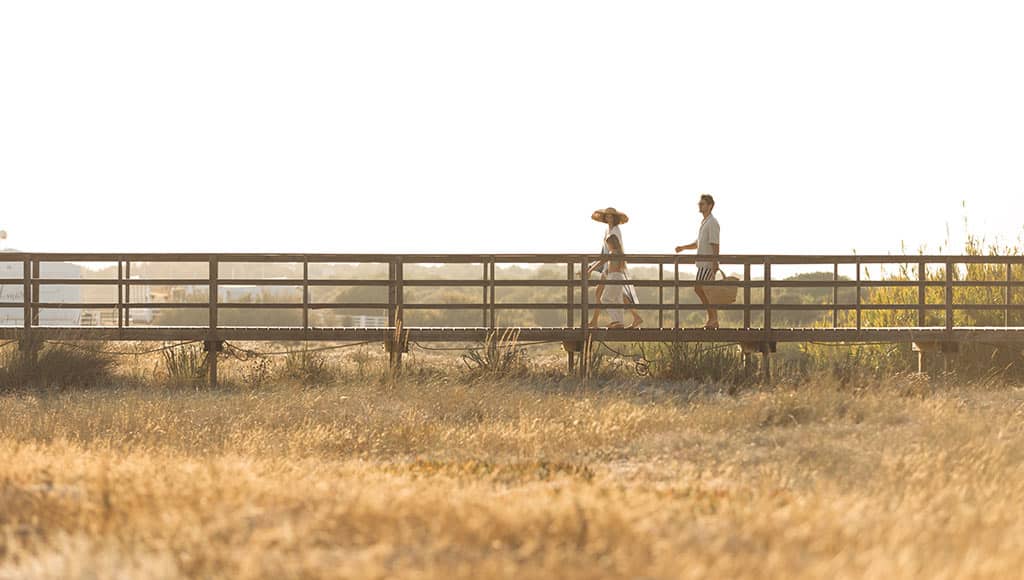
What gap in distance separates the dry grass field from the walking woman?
2217mm

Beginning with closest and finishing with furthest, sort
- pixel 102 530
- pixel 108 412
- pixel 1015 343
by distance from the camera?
pixel 102 530
pixel 108 412
pixel 1015 343

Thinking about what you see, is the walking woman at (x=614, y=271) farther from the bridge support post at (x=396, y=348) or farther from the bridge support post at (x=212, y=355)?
the bridge support post at (x=212, y=355)

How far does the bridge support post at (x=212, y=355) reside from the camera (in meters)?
15.3

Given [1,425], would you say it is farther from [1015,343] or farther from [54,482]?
[1015,343]

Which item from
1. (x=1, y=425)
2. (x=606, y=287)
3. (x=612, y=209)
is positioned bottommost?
(x=1, y=425)

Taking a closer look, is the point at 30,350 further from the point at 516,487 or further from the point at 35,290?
the point at 516,487

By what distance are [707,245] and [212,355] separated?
707 centimetres

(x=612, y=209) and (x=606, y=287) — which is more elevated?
(x=612, y=209)

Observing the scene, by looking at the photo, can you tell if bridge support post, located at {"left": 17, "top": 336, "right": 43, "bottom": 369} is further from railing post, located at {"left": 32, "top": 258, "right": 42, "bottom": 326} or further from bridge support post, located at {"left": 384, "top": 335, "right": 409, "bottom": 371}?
bridge support post, located at {"left": 384, "top": 335, "right": 409, "bottom": 371}

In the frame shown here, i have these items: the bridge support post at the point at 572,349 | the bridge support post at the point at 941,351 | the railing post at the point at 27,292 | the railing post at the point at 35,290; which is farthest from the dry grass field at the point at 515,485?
the bridge support post at the point at 941,351

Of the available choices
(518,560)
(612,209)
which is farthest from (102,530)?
(612,209)

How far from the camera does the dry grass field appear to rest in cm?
494

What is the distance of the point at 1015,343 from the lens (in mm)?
16562

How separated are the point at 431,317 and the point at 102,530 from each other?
37.2 meters
